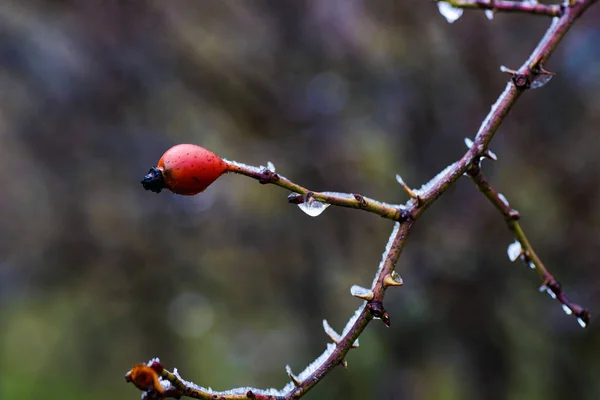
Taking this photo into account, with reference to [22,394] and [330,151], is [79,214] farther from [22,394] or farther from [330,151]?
[22,394]

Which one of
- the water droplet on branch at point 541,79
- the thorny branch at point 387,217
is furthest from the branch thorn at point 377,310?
the water droplet on branch at point 541,79

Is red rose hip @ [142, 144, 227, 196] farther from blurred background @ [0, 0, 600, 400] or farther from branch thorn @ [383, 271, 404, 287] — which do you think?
blurred background @ [0, 0, 600, 400]

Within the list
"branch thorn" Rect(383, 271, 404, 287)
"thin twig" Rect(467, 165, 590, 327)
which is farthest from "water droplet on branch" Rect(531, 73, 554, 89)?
"branch thorn" Rect(383, 271, 404, 287)

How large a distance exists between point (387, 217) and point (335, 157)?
8.12 ft

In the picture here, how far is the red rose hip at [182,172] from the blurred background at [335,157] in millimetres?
2468

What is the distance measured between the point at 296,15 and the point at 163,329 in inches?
129

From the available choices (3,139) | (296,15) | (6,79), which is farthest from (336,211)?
(3,139)

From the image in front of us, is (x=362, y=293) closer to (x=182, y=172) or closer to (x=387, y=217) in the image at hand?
(x=387, y=217)

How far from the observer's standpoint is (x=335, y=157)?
3.63 m

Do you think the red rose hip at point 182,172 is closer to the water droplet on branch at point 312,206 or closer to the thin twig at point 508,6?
the water droplet on branch at point 312,206

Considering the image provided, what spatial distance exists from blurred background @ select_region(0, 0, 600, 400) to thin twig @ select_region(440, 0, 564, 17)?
1.91 metres

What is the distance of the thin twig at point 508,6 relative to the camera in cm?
134

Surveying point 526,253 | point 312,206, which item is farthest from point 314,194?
point 526,253

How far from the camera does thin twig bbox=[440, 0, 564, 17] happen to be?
1342mm
